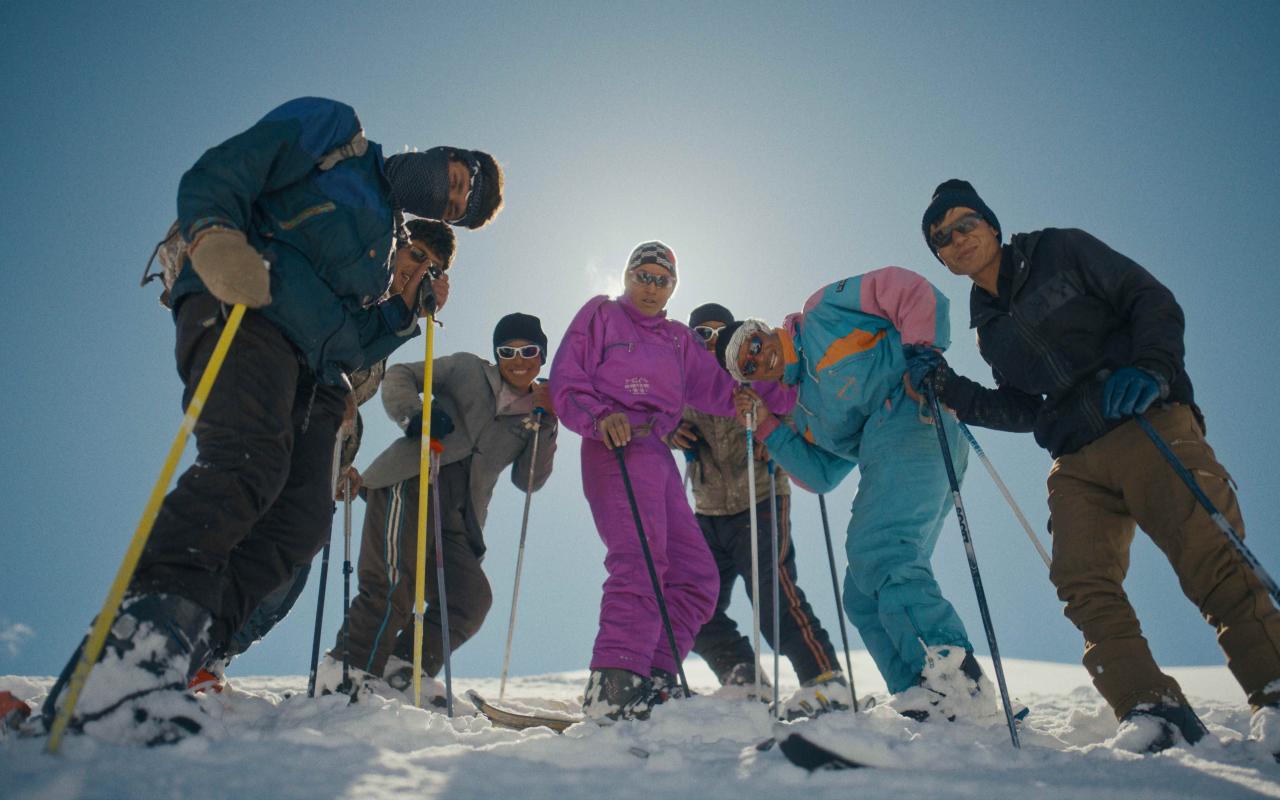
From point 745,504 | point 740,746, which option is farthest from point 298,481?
point 745,504

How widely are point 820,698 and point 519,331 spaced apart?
10.6 ft

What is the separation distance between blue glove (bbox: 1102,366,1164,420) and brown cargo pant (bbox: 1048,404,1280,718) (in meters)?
0.18

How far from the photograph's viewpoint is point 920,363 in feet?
11.7

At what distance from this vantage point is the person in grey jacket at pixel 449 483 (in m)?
4.36

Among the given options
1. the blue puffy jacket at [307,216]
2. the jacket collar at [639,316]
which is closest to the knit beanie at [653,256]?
the jacket collar at [639,316]

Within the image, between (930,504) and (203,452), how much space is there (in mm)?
2953

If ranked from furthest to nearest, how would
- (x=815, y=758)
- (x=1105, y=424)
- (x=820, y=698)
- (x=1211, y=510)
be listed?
(x=820, y=698) < (x=1105, y=424) < (x=1211, y=510) < (x=815, y=758)

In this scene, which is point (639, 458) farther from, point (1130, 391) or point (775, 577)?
point (1130, 391)

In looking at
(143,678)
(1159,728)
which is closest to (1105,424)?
(1159,728)

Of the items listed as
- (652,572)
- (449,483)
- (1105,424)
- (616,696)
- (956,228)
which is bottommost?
(616,696)

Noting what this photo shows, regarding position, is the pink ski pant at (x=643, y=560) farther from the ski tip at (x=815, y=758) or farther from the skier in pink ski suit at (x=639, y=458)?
the ski tip at (x=815, y=758)

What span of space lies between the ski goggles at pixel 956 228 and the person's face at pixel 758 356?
1.08m

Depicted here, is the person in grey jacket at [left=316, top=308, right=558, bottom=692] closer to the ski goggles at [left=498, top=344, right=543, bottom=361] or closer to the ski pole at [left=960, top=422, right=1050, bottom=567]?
the ski goggles at [left=498, top=344, right=543, bottom=361]

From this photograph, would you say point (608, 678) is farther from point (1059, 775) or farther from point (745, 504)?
point (745, 504)
